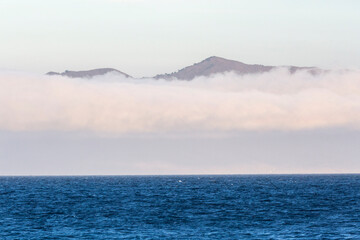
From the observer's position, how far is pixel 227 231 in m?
95.9

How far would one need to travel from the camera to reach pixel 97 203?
15038 centimetres

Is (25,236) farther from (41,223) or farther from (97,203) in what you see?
(97,203)

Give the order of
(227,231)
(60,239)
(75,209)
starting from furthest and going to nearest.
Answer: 1. (75,209)
2. (227,231)
3. (60,239)

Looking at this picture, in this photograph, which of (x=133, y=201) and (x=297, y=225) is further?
(x=133, y=201)

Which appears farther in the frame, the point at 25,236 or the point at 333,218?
the point at 333,218

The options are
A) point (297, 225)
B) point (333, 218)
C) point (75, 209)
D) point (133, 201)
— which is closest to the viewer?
point (297, 225)

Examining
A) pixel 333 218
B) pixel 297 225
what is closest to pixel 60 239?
pixel 297 225

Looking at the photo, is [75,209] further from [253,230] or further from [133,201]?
[253,230]

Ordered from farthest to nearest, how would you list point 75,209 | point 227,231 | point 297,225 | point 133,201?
point 133,201, point 75,209, point 297,225, point 227,231

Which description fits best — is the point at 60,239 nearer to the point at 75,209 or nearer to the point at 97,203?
the point at 75,209

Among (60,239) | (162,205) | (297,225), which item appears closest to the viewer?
(60,239)

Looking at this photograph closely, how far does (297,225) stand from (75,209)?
45.1 m

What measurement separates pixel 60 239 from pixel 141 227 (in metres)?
15.4

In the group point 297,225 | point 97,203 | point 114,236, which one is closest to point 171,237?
point 114,236
